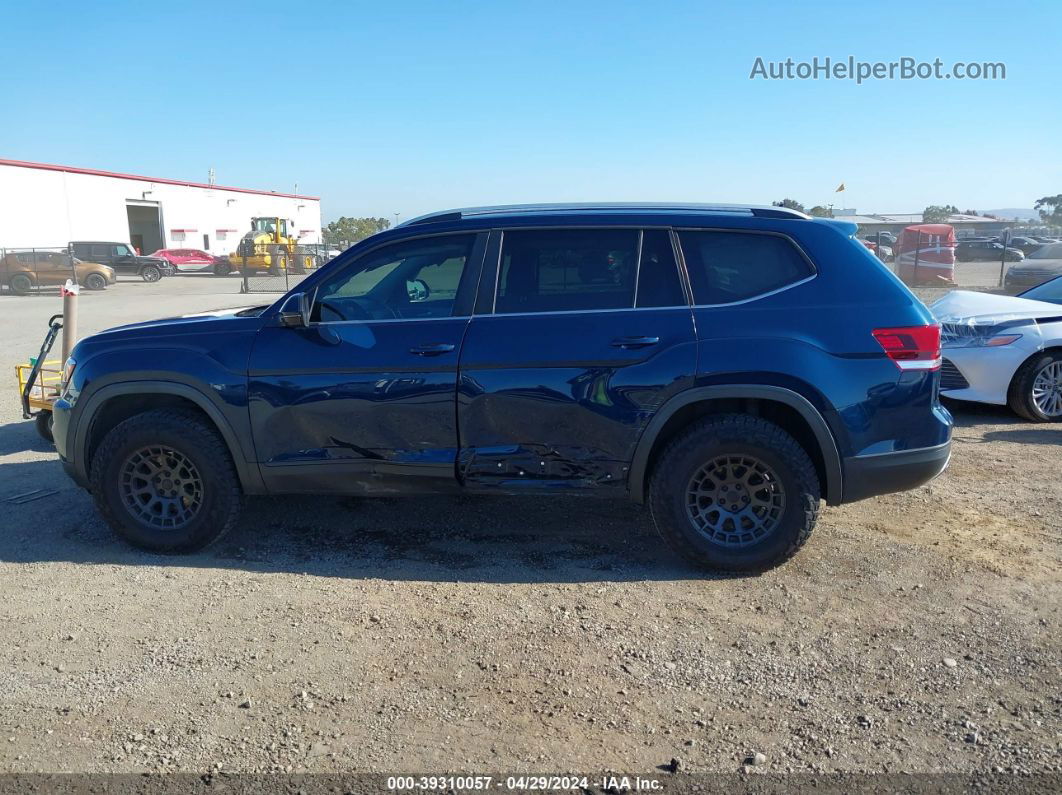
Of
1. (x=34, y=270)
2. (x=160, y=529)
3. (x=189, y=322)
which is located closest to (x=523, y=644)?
(x=160, y=529)

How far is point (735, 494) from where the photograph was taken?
182 inches

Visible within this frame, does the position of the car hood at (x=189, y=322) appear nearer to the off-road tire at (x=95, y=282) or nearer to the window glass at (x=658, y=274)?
the window glass at (x=658, y=274)

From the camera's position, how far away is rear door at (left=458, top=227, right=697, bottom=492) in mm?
4512

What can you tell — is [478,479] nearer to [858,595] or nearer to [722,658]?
[722,658]

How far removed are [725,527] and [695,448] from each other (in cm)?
48

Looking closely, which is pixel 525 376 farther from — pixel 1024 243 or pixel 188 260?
pixel 1024 243

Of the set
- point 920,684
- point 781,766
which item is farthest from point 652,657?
point 920,684

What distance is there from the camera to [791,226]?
4.63 metres

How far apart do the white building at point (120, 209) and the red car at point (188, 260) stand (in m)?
4.98

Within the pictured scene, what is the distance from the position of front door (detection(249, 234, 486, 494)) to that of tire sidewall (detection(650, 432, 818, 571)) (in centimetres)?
117

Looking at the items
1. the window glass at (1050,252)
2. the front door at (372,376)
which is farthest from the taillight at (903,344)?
the window glass at (1050,252)

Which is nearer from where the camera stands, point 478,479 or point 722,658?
point 722,658

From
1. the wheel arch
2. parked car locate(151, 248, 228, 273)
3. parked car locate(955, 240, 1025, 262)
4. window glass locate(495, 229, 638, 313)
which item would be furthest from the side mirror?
parked car locate(151, 248, 228, 273)

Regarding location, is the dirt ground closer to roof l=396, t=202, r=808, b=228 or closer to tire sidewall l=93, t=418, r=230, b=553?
tire sidewall l=93, t=418, r=230, b=553
